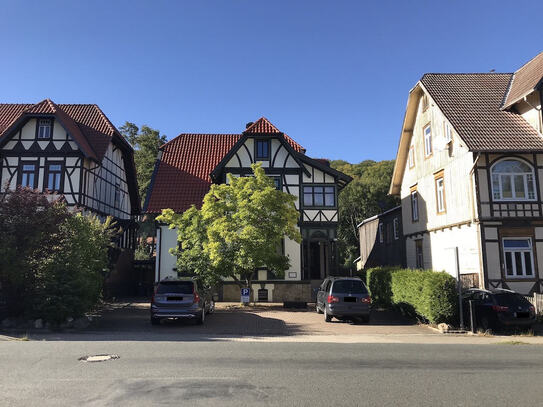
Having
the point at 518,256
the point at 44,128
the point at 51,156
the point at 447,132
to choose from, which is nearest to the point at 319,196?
the point at 447,132

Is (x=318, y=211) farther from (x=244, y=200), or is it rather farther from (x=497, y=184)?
(x=497, y=184)

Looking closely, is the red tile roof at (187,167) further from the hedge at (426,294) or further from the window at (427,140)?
the hedge at (426,294)

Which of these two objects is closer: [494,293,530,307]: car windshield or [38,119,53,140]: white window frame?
[494,293,530,307]: car windshield

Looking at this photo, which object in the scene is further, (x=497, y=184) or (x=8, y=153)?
(x=8, y=153)

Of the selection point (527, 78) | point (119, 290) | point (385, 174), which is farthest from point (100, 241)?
point (385, 174)

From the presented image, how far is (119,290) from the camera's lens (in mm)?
26156

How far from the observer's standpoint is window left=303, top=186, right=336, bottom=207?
2436 centimetres

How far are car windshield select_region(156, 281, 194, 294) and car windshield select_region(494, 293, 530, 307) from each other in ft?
33.9

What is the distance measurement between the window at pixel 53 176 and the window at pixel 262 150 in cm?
1139

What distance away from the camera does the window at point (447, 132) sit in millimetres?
20328

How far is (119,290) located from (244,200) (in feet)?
39.7

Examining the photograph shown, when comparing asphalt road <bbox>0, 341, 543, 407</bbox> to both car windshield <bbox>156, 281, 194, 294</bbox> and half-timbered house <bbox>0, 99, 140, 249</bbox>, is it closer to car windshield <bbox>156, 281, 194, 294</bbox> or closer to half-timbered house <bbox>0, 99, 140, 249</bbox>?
car windshield <bbox>156, 281, 194, 294</bbox>

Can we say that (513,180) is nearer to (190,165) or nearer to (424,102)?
(424,102)

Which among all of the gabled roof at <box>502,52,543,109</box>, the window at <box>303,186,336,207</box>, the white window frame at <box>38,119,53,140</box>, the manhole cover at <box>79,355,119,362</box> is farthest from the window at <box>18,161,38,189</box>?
the gabled roof at <box>502,52,543,109</box>
